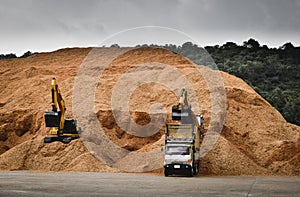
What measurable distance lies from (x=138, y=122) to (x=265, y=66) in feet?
144

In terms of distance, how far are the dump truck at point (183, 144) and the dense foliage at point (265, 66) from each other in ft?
97.7

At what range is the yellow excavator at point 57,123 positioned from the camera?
126ft

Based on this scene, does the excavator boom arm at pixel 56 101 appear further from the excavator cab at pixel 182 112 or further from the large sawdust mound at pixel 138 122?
the excavator cab at pixel 182 112

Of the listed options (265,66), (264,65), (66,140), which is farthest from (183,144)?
(264,65)

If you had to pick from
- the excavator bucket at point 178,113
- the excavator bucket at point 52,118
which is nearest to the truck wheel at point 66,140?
the excavator bucket at point 52,118

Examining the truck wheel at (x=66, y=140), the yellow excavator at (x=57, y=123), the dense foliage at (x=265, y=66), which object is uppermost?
the dense foliage at (x=265, y=66)

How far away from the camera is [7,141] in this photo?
51.8 metres

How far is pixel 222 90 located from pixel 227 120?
4695mm

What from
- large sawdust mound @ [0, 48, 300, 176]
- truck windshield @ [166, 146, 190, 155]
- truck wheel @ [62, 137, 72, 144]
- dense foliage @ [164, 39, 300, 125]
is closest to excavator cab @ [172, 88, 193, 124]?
truck windshield @ [166, 146, 190, 155]

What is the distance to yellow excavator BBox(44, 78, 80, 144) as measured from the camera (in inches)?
1513

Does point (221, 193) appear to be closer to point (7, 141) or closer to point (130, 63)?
point (7, 141)

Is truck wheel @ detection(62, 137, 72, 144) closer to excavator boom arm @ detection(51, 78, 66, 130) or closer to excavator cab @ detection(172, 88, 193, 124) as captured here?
excavator boom arm @ detection(51, 78, 66, 130)

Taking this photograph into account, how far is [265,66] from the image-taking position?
8900 cm

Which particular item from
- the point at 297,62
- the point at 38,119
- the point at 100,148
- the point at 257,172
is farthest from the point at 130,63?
the point at 297,62
